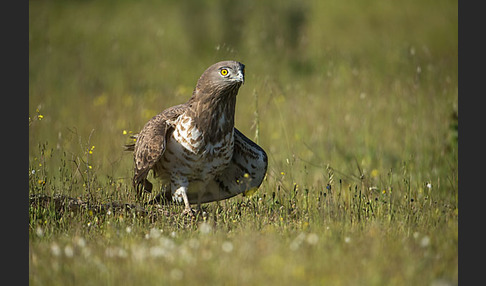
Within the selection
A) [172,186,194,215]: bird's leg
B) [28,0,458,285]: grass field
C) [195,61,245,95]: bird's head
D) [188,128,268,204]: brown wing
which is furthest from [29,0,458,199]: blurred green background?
[172,186,194,215]: bird's leg

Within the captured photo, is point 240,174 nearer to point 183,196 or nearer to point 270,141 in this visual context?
point 183,196

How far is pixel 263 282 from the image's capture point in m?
3.94

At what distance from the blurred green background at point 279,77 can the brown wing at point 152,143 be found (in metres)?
0.87

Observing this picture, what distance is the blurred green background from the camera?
8688 millimetres

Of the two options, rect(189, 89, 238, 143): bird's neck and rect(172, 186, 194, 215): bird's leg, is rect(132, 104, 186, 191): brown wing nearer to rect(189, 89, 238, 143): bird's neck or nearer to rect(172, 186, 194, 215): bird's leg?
rect(189, 89, 238, 143): bird's neck

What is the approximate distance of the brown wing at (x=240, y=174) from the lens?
6594 mm

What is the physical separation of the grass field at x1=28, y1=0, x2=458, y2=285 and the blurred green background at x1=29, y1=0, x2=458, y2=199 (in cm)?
6

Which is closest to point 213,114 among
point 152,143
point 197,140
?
point 197,140

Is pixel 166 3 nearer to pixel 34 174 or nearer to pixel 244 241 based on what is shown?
pixel 34 174

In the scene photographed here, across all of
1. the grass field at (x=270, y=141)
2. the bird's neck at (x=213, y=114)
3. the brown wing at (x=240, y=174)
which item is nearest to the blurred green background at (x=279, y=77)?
the grass field at (x=270, y=141)

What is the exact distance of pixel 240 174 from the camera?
6734 mm

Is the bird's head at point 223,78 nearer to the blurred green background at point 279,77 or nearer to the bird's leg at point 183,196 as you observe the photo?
the blurred green background at point 279,77

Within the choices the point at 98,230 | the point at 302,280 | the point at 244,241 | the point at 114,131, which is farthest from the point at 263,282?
the point at 114,131

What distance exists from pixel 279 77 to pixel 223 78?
6340 mm
